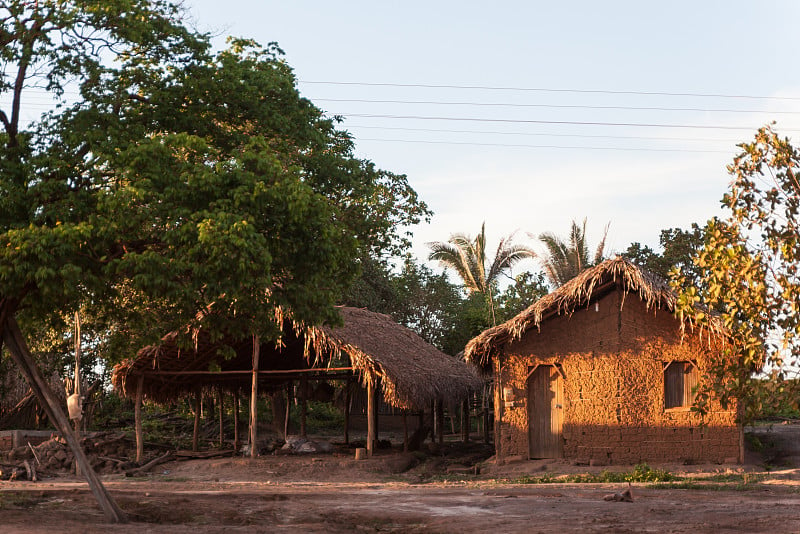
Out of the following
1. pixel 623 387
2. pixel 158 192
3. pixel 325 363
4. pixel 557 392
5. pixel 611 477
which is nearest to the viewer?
pixel 158 192

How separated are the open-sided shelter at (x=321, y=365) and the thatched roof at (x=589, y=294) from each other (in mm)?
1748

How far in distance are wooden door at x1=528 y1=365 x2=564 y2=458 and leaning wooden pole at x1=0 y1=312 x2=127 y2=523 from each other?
8.99 metres

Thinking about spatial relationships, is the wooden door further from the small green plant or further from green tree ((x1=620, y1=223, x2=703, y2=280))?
green tree ((x1=620, y1=223, x2=703, y2=280))

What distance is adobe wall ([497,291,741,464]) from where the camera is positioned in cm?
1560

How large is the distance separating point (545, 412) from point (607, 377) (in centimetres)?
146

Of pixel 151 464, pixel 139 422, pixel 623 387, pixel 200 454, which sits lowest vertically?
pixel 151 464

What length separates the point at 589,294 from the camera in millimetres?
15766

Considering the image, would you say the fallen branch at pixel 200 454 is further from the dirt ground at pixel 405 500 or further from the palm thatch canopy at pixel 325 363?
the palm thatch canopy at pixel 325 363

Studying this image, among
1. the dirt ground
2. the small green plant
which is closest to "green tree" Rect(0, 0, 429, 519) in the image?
the dirt ground

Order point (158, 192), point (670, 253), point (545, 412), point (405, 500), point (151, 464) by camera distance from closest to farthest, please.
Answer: point (158, 192) → point (405, 500) → point (545, 412) → point (151, 464) → point (670, 253)

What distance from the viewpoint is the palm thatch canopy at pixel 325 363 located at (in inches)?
691

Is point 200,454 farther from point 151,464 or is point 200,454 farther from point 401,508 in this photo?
point 401,508

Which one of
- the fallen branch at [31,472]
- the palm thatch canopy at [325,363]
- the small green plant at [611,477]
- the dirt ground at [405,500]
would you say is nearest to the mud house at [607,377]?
the dirt ground at [405,500]

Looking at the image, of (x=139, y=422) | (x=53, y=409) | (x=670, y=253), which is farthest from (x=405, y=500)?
(x=670, y=253)
